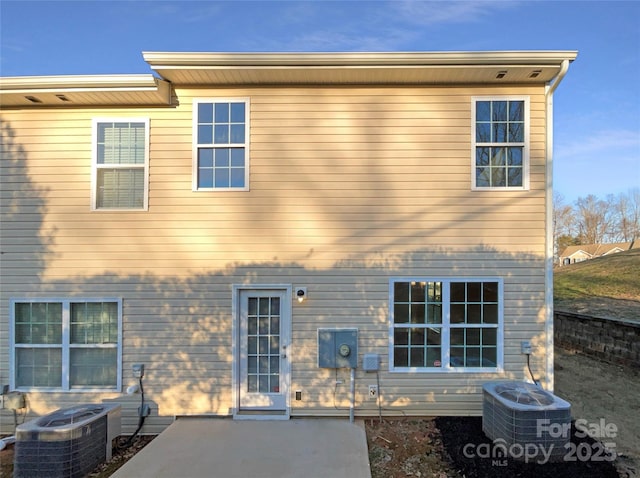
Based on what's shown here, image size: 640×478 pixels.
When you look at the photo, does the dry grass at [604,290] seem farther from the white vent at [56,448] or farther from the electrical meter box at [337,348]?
the white vent at [56,448]

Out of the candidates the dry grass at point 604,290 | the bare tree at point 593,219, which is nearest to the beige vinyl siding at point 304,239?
the dry grass at point 604,290

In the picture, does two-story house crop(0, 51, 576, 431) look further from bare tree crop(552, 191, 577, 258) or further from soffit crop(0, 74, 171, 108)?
bare tree crop(552, 191, 577, 258)

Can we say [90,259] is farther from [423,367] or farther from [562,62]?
[562,62]

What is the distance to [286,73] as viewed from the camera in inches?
190

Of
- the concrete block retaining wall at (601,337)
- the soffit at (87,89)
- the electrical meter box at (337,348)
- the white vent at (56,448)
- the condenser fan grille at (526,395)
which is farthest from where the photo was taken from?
the concrete block retaining wall at (601,337)

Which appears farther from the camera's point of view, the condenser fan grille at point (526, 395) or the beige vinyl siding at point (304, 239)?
the beige vinyl siding at point (304, 239)

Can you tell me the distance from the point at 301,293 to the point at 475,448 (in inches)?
110

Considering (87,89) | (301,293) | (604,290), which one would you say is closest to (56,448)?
(301,293)

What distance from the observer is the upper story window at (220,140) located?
5.10 metres

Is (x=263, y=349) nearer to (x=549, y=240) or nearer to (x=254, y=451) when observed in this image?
(x=254, y=451)

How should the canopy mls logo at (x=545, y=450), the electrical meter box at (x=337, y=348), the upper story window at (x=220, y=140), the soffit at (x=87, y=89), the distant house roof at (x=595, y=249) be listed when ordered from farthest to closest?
the distant house roof at (x=595, y=249)
the upper story window at (x=220, y=140)
the electrical meter box at (x=337, y=348)
the soffit at (x=87, y=89)
the canopy mls logo at (x=545, y=450)

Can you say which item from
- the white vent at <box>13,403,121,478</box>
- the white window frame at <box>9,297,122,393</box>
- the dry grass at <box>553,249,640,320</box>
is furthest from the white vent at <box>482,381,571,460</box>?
the dry grass at <box>553,249,640,320</box>

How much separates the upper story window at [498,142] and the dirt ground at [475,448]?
3330mm

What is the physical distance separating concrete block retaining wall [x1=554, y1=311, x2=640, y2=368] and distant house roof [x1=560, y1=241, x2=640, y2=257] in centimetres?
3890
